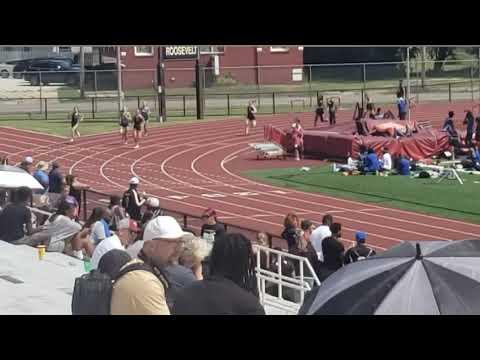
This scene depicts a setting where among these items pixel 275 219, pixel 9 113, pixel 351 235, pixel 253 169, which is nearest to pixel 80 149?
pixel 253 169

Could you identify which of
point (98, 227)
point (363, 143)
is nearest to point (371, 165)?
point (363, 143)

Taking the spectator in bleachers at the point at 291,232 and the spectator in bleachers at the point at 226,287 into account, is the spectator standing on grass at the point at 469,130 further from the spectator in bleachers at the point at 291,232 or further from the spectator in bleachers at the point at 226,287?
the spectator in bleachers at the point at 226,287

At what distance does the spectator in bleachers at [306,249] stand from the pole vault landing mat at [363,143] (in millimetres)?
15940

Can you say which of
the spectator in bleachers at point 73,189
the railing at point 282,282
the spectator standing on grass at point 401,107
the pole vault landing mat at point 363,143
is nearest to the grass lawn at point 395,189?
the pole vault landing mat at point 363,143

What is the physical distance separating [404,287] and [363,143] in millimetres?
22422

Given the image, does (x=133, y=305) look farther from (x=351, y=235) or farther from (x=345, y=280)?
(x=351, y=235)

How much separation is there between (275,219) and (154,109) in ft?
69.2

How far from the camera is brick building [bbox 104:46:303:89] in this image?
150 feet

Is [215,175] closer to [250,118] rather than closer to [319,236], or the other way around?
[250,118]

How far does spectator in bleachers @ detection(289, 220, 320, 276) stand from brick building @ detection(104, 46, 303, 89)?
3210 centimetres

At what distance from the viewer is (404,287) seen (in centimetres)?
656

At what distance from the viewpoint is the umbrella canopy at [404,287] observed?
6.38m

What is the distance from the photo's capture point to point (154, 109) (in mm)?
42406

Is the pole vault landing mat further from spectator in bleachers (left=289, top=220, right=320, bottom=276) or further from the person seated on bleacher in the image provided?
spectator in bleachers (left=289, top=220, right=320, bottom=276)
